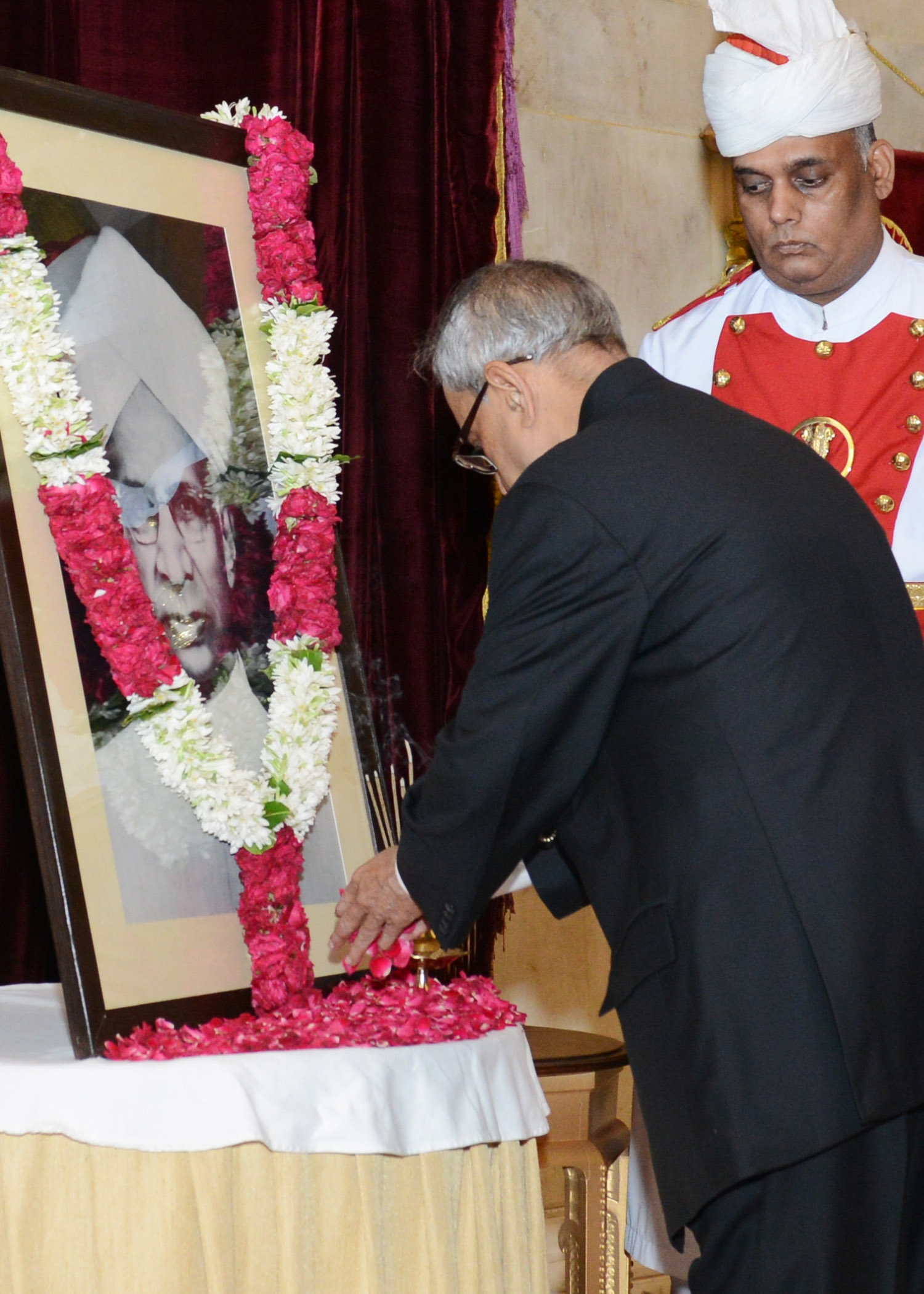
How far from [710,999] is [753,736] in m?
0.31

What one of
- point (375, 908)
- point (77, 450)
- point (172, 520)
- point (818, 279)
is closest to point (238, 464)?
point (172, 520)

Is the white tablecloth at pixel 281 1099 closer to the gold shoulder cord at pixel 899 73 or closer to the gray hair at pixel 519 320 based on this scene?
the gray hair at pixel 519 320

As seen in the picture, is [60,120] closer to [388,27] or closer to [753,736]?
[753,736]

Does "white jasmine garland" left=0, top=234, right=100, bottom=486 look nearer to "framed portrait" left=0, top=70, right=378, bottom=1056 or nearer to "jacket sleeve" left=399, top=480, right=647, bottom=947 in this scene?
"framed portrait" left=0, top=70, right=378, bottom=1056

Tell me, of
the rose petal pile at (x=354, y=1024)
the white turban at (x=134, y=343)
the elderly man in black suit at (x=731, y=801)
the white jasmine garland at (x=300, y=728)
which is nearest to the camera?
the elderly man in black suit at (x=731, y=801)

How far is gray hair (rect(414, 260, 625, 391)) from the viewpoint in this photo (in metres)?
2.15

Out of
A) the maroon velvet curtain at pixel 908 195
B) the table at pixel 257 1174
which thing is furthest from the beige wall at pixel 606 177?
the table at pixel 257 1174

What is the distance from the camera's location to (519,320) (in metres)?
2.15

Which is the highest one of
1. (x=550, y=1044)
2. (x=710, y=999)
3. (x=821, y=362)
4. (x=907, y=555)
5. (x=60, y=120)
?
(x=60, y=120)

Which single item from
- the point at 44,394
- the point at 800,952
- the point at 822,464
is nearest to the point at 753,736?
the point at 800,952

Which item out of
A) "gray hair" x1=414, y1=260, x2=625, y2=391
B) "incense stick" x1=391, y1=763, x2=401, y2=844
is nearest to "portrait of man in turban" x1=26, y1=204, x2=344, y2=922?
"incense stick" x1=391, y1=763, x2=401, y2=844

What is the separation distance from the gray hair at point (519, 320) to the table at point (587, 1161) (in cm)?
161

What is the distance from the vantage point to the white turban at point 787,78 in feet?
8.84

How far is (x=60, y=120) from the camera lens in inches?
90.4
